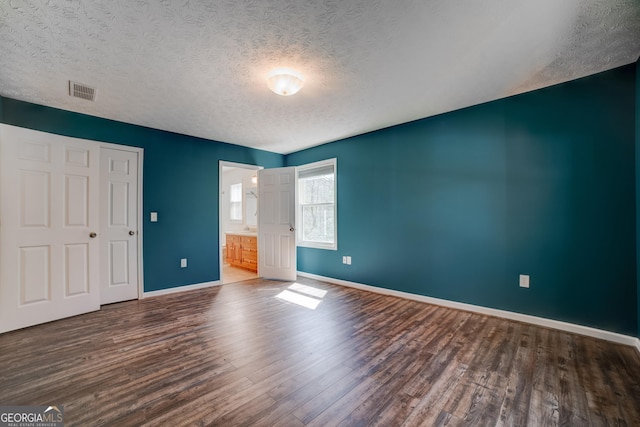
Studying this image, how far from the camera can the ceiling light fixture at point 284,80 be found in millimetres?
2389

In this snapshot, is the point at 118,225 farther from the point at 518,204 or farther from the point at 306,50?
the point at 518,204

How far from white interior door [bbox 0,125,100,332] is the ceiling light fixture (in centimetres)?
252

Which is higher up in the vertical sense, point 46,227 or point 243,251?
point 46,227

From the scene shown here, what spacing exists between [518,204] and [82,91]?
483 cm

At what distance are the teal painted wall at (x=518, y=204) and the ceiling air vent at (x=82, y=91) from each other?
11.5 ft

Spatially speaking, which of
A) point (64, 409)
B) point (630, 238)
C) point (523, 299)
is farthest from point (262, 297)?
point (630, 238)

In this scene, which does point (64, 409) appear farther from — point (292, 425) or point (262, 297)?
point (262, 297)

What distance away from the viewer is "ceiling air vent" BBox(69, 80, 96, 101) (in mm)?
2639

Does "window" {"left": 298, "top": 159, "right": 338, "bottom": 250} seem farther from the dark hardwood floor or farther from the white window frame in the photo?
the white window frame

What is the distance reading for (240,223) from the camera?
7133 mm

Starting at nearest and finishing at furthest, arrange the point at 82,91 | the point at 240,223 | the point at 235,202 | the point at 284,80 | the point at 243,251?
the point at 284,80
the point at 82,91
the point at 243,251
the point at 240,223
the point at 235,202

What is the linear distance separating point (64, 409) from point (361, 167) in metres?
4.02

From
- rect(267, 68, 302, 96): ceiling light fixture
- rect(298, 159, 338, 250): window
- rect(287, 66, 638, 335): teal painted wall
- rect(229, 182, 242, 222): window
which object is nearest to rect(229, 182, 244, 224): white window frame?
rect(229, 182, 242, 222): window

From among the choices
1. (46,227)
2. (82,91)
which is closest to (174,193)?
(46,227)
